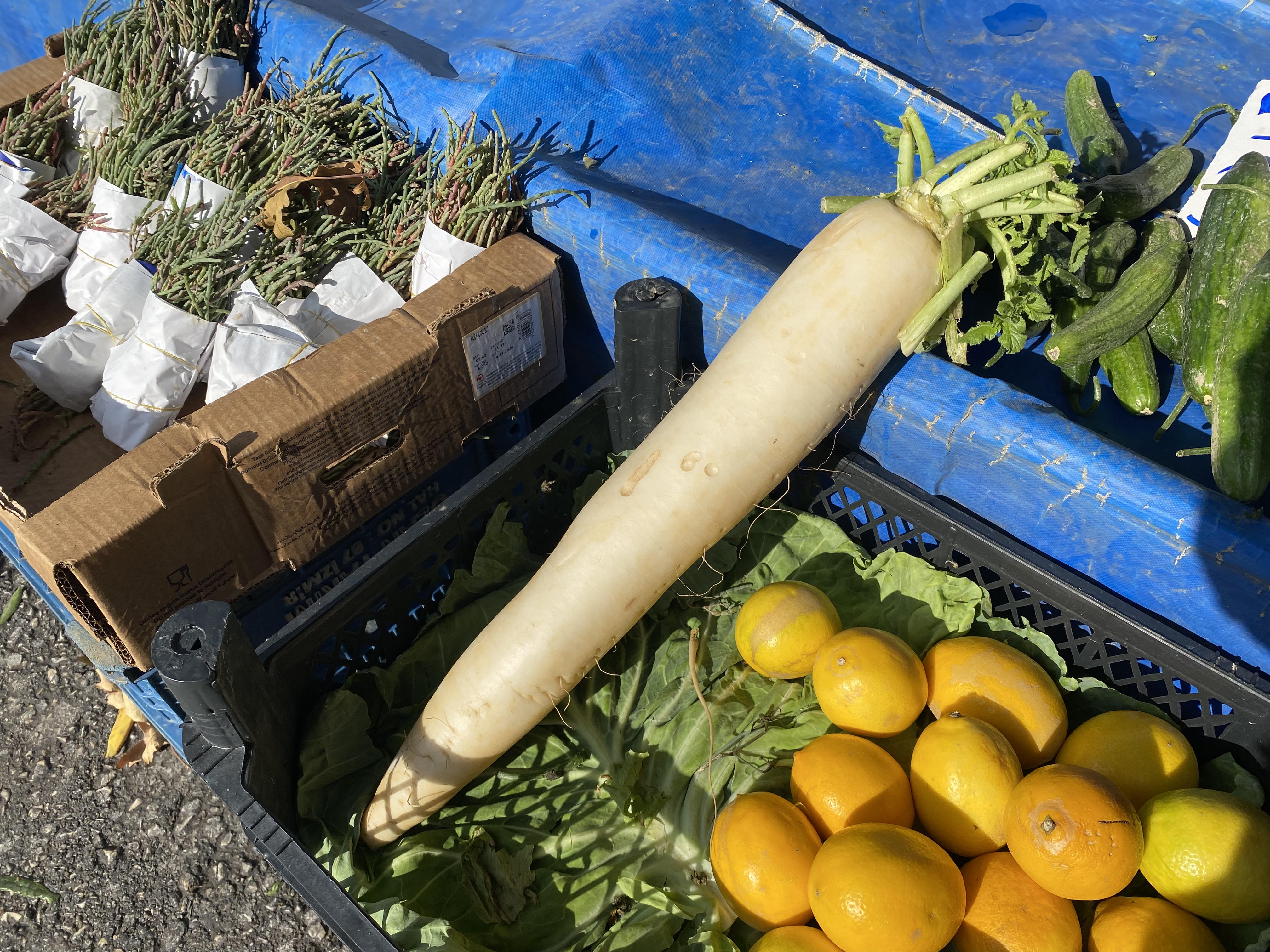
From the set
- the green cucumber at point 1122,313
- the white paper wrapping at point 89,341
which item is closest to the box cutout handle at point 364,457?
the white paper wrapping at point 89,341

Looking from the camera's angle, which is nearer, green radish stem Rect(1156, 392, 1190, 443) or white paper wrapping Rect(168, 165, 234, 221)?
green radish stem Rect(1156, 392, 1190, 443)

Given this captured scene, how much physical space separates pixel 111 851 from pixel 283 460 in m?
1.28

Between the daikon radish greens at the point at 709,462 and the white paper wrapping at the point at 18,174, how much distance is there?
77.6 inches

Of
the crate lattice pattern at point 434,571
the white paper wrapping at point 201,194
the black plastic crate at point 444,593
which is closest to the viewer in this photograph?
the black plastic crate at point 444,593

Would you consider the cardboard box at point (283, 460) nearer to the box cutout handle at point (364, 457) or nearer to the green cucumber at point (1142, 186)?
the box cutout handle at point (364, 457)

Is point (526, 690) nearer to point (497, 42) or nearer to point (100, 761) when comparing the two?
point (100, 761)

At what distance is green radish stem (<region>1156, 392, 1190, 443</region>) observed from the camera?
173 centimetres

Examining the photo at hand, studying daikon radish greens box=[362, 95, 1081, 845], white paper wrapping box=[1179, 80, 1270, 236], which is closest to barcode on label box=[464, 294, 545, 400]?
daikon radish greens box=[362, 95, 1081, 845]

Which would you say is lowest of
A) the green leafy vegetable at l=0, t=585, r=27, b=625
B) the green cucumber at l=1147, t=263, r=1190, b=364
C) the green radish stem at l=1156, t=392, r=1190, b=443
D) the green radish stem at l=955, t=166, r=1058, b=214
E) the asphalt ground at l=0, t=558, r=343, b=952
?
the asphalt ground at l=0, t=558, r=343, b=952

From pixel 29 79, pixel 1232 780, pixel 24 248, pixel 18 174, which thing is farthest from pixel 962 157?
pixel 29 79

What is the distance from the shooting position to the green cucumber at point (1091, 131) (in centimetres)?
210

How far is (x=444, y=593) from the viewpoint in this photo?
201 centimetres

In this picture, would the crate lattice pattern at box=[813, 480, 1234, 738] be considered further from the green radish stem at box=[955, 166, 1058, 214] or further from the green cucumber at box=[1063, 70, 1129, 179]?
the green cucumber at box=[1063, 70, 1129, 179]

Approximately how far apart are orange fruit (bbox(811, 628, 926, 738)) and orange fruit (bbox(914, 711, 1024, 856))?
8cm
